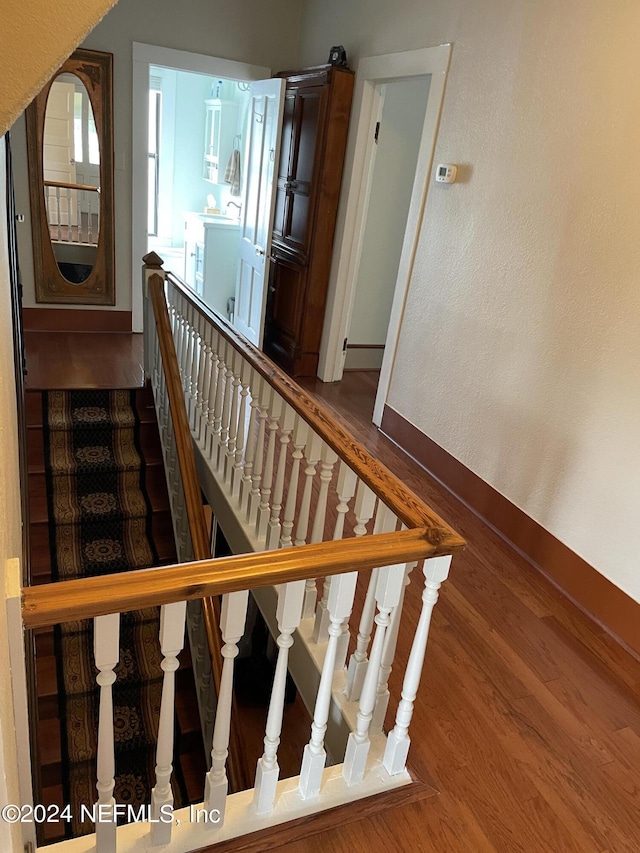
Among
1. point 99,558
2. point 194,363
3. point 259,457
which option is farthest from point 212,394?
point 99,558

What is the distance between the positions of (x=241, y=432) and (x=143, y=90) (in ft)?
10.5

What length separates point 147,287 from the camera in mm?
3490

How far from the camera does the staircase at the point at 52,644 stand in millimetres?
2559

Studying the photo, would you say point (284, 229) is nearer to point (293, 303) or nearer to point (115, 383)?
point (293, 303)

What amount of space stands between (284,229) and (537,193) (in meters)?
2.67

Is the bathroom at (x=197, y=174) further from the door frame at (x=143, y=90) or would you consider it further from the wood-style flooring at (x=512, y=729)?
the wood-style flooring at (x=512, y=729)

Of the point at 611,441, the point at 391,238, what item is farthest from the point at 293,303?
the point at 611,441

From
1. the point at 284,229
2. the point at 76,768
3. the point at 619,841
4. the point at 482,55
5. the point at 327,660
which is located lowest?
the point at 76,768

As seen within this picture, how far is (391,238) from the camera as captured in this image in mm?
5109

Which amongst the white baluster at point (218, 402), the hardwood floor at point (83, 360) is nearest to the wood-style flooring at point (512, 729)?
the white baluster at point (218, 402)

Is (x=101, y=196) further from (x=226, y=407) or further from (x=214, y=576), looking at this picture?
(x=214, y=576)

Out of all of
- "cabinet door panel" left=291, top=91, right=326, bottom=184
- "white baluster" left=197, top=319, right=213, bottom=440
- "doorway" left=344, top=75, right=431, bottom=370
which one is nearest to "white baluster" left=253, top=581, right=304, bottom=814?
"white baluster" left=197, top=319, right=213, bottom=440

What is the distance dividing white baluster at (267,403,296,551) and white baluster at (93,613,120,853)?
1.11m

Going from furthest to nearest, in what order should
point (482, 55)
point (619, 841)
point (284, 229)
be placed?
1. point (284, 229)
2. point (482, 55)
3. point (619, 841)
